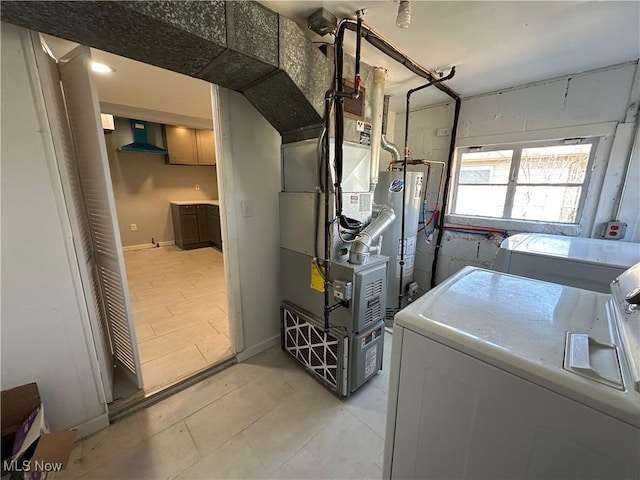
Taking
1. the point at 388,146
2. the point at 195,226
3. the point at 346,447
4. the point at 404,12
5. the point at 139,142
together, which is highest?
the point at 404,12

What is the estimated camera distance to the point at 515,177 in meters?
2.74

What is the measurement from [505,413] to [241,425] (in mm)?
1482

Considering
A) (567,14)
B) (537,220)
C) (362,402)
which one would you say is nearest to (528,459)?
(362,402)

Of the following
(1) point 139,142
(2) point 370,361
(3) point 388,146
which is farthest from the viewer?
(1) point 139,142

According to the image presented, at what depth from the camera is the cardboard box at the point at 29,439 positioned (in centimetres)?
104

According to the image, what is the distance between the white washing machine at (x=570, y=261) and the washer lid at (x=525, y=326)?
685 millimetres

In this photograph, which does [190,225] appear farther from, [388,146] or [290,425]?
[290,425]

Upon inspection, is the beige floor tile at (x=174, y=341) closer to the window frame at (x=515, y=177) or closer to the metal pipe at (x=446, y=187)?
the metal pipe at (x=446, y=187)

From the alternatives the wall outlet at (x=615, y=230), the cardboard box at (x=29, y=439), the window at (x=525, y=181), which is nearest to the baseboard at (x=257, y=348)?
the cardboard box at (x=29, y=439)

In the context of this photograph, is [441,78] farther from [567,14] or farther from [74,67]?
[74,67]

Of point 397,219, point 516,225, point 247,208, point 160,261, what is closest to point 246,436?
point 247,208

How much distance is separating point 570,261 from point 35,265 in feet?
9.23

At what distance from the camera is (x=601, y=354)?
25.0 inches

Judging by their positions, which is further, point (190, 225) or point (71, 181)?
point (190, 225)
